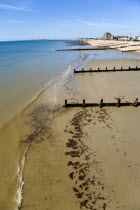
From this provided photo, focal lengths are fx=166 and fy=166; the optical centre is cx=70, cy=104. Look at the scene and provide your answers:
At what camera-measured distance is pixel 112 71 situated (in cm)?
3384

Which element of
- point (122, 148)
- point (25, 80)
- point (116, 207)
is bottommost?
point (116, 207)

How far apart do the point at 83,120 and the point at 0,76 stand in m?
23.5

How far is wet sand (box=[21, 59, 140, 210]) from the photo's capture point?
828 cm

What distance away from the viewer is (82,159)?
35.1ft

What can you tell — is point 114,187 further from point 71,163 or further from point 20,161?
point 20,161

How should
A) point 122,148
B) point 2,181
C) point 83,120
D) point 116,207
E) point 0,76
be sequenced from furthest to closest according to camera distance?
point 0,76
point 83,120
point 122,148
point 2,181
point 116,207

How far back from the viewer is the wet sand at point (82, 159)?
8.28 metres

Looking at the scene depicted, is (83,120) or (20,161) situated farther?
(83,120)

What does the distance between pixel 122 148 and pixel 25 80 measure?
22.1 meters

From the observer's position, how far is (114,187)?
28.9 feet

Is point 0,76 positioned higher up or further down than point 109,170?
higher up

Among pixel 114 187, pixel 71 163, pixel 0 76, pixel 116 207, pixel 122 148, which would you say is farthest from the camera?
pixel 0 76

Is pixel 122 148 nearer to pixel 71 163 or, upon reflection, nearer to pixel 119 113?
pixel 71 163

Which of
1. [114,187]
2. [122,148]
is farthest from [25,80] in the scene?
[114,187]
